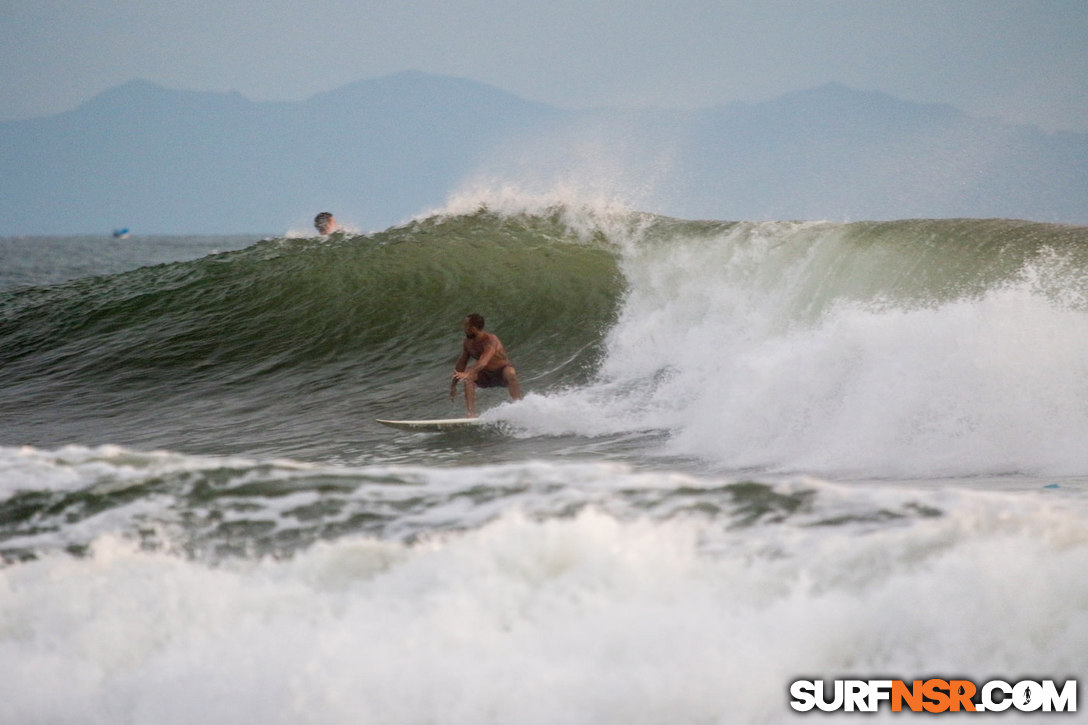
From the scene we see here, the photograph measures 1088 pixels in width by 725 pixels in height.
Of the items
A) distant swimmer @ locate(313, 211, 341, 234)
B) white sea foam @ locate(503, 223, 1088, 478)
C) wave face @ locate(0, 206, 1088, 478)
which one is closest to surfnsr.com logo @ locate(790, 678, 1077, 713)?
white sea foam @ locate(503, 223, 1088, 478)

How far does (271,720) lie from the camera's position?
3064 millimetres

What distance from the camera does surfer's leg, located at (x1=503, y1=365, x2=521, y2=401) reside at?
30.2 ft

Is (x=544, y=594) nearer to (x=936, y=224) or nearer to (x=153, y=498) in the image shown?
(x=153, y=498)

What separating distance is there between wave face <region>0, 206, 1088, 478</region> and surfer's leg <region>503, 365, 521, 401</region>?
258 mm

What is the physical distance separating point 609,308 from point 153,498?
8.65 metres

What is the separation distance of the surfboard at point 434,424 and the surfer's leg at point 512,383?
505 millimetres

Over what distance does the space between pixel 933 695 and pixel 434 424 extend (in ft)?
21.2

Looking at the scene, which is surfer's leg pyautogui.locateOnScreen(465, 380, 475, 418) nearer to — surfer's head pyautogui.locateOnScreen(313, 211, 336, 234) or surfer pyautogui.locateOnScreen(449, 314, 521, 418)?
surfer pyautogui.locateOnScreen(449, 314, 521, 418)

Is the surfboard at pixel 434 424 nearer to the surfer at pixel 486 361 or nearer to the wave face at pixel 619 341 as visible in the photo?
the wave face at pixel 619 341

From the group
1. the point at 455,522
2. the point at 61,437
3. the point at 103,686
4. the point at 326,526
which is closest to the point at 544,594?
the point at 455,522

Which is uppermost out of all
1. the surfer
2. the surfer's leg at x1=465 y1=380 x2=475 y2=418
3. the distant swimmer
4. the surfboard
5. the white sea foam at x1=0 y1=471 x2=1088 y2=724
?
the distant swimmer

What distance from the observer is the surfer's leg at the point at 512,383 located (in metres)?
9.20

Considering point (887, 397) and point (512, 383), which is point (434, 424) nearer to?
point (512, 383)

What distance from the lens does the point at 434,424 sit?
894cm
